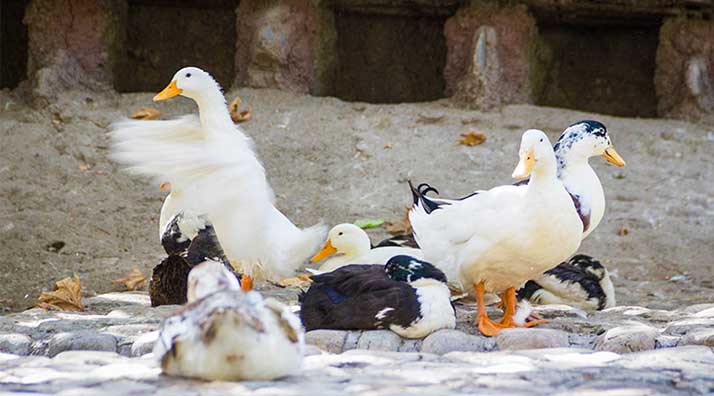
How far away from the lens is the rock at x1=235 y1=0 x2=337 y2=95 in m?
9.78

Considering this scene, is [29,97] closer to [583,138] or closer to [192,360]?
[583,138]

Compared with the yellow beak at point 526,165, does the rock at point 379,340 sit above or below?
below

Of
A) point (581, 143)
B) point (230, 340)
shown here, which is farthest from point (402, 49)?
point (230, 340)

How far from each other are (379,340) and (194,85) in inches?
92.7

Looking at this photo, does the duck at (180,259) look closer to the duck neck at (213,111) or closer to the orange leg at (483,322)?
the duck neck at (213,111)

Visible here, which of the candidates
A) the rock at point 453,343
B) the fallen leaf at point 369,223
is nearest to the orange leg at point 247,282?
the rock at point 453,343

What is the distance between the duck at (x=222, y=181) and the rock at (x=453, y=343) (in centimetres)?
130

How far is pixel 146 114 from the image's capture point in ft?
30.6

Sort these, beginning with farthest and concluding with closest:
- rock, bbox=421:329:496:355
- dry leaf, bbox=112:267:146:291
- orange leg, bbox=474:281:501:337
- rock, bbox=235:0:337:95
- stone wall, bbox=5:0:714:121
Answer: rock, bbox=235:0:337:95 → stone wall, bbox=5:0:714:121 → dry leaf, bbox=112:267:146:291 → orange leg, bbox=474:281:501:337 → rock, bbox=421:329:496:355

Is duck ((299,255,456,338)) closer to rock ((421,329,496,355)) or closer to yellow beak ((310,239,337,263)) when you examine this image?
rock ((421,329,496,355))

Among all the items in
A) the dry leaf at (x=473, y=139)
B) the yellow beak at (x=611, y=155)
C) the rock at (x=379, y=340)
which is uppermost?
the yellow beak at (x=611, y=155)

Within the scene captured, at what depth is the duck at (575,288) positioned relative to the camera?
6.55 meters

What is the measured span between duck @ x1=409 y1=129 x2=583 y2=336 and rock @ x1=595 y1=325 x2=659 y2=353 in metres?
0.60

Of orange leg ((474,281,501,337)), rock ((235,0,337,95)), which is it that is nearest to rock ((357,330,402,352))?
orange leg ((474,281,501,337))
